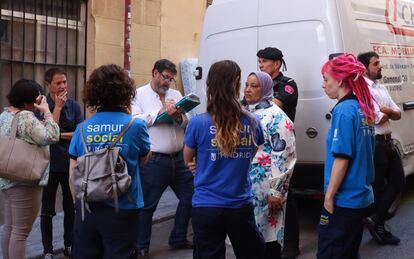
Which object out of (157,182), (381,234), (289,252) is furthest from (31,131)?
(381,234)

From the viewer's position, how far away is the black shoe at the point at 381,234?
566cm

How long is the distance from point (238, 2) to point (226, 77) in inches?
123

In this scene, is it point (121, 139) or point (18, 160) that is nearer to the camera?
point (121, 139)

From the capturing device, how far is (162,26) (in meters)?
9.56

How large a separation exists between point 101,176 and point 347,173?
1410mm

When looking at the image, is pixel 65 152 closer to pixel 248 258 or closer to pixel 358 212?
pixel 248 258

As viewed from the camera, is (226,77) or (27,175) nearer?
(226,77)

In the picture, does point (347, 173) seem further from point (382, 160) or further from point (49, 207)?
point (49, 207)

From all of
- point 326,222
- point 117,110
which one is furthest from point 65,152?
point 326,222

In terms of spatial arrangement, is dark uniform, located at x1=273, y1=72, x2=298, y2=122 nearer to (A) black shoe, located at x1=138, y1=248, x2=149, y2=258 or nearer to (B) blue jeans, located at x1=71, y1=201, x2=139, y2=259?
(A) black shoe, located at x1=138, y1=248, x2=149, y2=258

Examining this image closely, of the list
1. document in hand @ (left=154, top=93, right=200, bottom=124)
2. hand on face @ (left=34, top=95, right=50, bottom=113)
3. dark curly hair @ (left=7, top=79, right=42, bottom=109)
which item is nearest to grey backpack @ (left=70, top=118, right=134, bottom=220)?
hand on face @ (left=34, top=95, right=50, bottom=113)

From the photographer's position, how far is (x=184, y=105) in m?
4.93

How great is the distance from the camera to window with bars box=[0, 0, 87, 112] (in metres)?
7.48

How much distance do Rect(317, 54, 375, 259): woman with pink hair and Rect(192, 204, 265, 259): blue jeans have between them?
44cm
